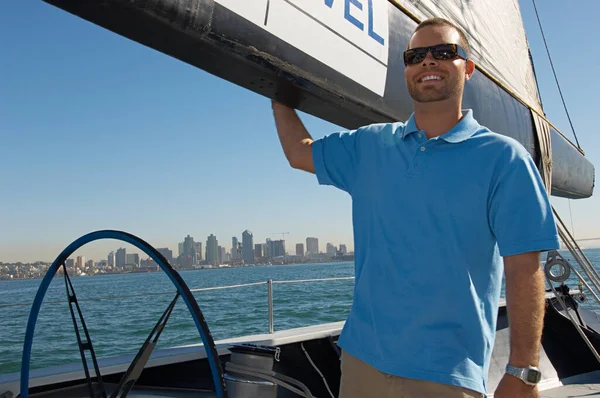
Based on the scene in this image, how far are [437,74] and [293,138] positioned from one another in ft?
1.78

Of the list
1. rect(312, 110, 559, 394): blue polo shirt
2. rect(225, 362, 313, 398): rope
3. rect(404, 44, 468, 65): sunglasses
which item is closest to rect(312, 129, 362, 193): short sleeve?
rect(312, 110, 559, 394): blue polo shirt

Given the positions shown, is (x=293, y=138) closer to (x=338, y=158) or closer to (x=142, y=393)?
(x=338, y=158)

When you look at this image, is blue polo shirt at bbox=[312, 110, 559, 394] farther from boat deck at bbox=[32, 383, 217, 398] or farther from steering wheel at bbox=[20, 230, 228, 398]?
boat deck at bbox=[32, 383, 217, 398]

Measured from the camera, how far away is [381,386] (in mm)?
1298

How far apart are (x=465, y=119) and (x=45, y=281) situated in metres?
1.83

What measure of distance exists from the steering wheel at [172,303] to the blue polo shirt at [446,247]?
2.16 ft

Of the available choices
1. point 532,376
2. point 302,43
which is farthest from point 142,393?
point 532,376

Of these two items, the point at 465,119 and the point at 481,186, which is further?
the point at 465,119

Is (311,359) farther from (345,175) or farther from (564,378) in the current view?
A: (564,378)

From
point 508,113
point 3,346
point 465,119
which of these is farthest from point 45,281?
point 3,346

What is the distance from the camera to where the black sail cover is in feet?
4.14

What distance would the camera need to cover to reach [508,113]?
3137 millimetres

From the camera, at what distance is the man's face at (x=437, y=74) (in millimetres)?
1387

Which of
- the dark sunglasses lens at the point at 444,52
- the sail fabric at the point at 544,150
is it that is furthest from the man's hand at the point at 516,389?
the sail fabric at the point at 544,150
